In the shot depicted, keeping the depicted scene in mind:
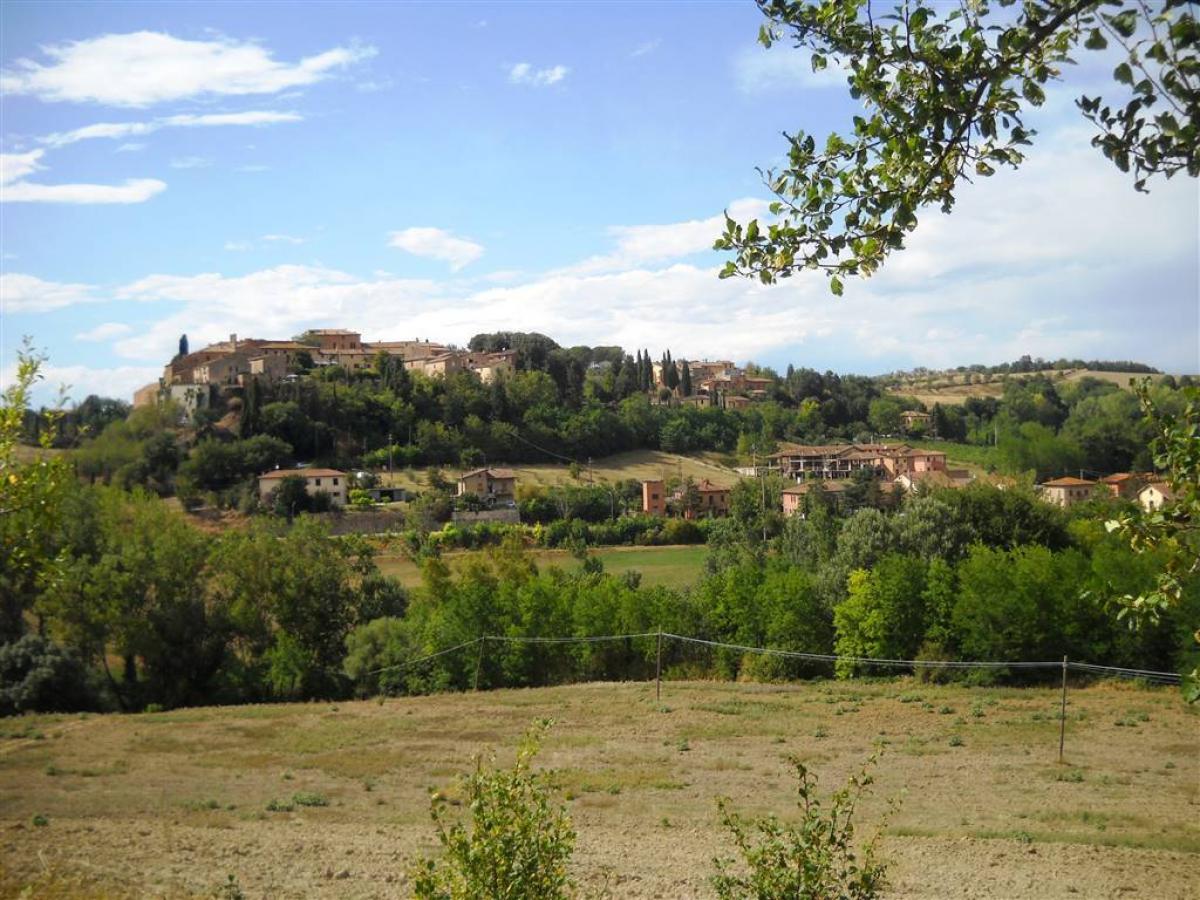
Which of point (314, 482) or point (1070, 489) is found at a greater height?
point (314, 482)

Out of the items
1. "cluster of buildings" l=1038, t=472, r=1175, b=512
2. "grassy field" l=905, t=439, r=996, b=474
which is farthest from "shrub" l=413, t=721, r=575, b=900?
"grassy field" l=905, t=439, r=996, b=474

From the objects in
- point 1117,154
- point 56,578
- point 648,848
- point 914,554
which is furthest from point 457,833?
point 914,554

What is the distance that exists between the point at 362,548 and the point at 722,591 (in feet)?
44.5

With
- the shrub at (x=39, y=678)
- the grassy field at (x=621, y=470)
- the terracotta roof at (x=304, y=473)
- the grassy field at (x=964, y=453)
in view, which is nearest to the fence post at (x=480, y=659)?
the shrub at (x=39, y=678)

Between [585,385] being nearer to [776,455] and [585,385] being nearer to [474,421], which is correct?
[474,421]

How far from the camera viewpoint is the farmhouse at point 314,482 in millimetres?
52709

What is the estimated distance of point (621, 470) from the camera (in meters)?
69.9

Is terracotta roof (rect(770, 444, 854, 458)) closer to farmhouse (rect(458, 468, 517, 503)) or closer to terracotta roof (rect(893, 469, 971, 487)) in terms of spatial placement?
terracotta roof (rect(893, 469, 971, 487))

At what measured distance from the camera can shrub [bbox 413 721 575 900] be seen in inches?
149

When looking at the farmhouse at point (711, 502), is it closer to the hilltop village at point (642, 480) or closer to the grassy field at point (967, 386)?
the hilltop village at point (642, 480)

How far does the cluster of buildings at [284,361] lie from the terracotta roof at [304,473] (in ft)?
24.6

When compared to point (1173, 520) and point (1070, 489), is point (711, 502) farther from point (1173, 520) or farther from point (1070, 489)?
point (1173, 520)

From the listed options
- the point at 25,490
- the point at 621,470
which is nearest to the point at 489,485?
the point at 621,470

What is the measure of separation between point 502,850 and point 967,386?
137165 mm
